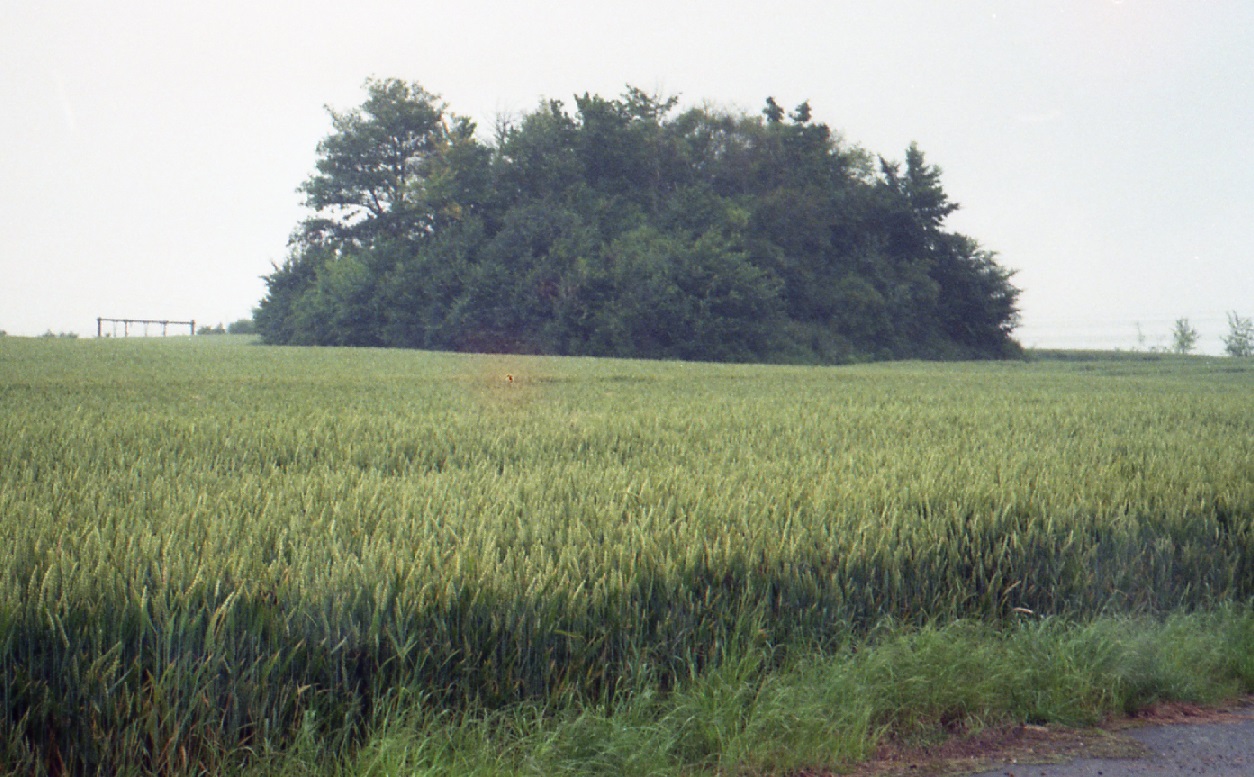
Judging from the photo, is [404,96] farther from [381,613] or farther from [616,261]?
[381,613]

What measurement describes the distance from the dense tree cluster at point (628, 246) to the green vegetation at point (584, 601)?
2990 centimetres

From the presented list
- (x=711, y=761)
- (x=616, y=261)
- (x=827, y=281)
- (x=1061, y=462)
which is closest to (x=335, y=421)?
(x=1061, y=462)

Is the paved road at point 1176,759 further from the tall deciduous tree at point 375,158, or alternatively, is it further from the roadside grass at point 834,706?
the tall deciduous tree at point 375,158

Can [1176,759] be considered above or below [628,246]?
below

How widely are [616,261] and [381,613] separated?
113 feet

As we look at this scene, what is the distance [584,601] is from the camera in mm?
3215

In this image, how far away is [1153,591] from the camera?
4551 millimetres

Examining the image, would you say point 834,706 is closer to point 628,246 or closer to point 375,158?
point 628,246

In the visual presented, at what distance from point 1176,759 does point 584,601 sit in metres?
2.02

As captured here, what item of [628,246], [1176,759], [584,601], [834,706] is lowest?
[1176,759]

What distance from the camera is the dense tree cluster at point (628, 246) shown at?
36938mm

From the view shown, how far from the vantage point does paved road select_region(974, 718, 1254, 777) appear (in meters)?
3.04

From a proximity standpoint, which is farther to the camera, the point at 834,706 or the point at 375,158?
the point at 375,158

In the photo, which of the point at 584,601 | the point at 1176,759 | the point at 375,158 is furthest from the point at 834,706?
the point at 375,158
